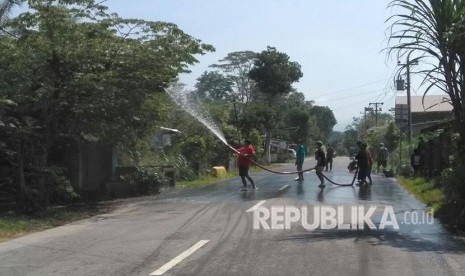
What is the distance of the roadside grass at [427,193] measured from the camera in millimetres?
15307

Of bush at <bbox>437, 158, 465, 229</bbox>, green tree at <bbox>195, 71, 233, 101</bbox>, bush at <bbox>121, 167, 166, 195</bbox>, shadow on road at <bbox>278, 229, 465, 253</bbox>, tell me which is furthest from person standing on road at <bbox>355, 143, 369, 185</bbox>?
green tree at <bbox>195, 71, 233, 101</bbox>

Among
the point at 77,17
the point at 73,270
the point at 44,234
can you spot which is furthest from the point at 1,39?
the point at 73,270

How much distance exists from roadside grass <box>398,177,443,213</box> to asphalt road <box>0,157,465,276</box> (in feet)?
1.33

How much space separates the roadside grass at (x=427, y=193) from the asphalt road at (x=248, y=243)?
0.41m

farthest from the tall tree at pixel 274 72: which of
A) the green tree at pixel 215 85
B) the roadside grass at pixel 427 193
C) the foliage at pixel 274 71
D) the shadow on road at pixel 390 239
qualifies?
the shadow on road at pixel 390 239

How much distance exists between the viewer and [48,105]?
14.9 meters

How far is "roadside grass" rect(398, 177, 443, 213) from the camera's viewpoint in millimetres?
15307

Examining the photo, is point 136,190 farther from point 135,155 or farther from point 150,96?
point 150,96

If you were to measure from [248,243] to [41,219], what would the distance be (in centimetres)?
616

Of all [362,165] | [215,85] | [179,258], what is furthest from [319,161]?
[215,85]

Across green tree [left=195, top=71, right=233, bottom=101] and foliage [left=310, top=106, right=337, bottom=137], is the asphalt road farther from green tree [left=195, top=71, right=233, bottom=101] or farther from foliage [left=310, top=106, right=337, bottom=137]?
foliage [left=310, top=106, right=337, bottom=137]

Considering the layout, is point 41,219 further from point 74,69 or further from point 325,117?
point 325,117

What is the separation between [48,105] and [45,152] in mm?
1318

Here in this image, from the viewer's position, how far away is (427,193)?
1822cm
